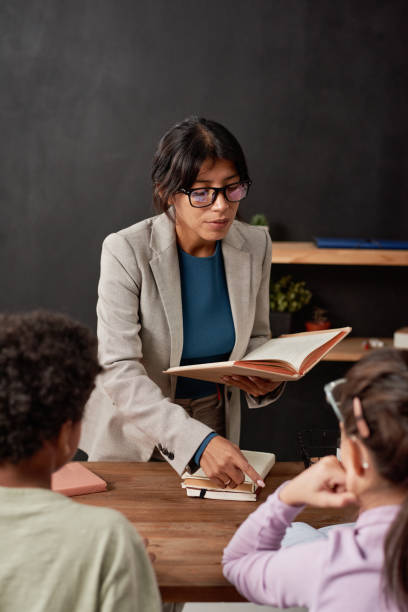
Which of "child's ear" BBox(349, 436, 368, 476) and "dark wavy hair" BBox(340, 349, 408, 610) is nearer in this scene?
"dark wavy hair" BBox(340, 349, 408, 610)

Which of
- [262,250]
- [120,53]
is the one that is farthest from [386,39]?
[262,250]

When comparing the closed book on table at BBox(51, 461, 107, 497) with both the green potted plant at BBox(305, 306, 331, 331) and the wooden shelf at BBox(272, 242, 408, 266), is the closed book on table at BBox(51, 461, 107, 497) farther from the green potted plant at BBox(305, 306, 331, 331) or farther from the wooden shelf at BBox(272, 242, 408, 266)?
the green potted plant at BBox(305, 306, 331, 331)

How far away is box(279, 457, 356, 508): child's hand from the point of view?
125cm

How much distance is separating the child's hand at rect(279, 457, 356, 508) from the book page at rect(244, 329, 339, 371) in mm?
388

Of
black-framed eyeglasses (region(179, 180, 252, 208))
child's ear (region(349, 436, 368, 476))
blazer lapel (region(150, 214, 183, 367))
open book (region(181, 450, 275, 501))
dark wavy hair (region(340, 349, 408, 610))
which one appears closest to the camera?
dark wavy hair (region(340, 349, 408, 610))

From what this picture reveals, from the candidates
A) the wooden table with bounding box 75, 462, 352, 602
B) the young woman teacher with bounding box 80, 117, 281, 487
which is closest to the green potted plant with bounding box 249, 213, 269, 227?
the young woman teacher with bounding box 80, 117, 281, 487

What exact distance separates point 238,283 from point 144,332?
343 millimetres

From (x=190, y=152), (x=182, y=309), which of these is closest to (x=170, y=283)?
(x=182, y=309)

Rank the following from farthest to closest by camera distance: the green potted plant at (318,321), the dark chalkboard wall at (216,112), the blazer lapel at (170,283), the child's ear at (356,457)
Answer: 1. the green potted plant at (318,321)
2. the dark chalkboard wall at (216,112)
3. the blazer lapel at (170,283)
4. the child's ear at (356,457)

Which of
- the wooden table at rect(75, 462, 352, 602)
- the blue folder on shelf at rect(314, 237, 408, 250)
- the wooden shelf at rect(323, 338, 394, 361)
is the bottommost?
the wooden shelf at rect(323, 338, 394, 361)

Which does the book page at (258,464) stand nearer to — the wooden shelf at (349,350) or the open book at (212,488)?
the open book at (212,488)

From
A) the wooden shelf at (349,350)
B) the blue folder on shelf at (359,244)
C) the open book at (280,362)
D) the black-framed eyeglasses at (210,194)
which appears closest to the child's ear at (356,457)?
the open book at (280,362)

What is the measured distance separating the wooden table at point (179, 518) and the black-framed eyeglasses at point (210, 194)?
714 mm

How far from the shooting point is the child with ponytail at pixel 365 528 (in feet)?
3.40
